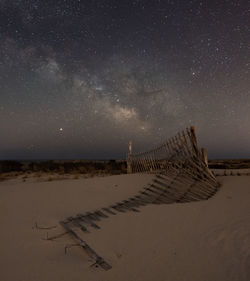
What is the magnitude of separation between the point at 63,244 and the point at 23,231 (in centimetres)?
105

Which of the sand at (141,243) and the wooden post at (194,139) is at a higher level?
the wooden post at (194,139)

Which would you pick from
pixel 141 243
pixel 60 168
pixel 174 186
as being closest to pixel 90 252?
pixel 141 243

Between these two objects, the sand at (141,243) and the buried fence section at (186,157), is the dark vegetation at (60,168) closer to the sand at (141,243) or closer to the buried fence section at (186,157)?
the buried fence section at (186,157)

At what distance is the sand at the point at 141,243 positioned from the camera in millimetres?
2014

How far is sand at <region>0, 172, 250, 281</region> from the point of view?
79.3 inches

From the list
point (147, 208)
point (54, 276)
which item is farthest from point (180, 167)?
point (54, 276)

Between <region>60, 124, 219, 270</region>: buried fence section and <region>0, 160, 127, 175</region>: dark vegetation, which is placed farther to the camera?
<region>0, 160, 127, 175</region>: dark vegetation

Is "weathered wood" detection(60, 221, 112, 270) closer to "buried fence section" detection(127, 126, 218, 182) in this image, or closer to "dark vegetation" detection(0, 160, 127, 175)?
"buried fence section" detection(127, 126, 218, 182)

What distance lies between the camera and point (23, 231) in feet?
10.9

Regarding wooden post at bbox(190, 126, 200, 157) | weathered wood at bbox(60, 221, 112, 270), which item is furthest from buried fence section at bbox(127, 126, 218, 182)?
weathered wood at bbox(60, 221, 112, 270)

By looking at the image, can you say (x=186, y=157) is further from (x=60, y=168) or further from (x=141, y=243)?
(x=60, y=168)

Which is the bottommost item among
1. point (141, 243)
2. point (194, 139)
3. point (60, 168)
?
point (141, 243)

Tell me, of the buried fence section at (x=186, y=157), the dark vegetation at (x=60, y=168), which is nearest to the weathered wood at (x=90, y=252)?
the buried fence section at (x=186, y=157)

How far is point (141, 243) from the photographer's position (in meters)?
2.68
